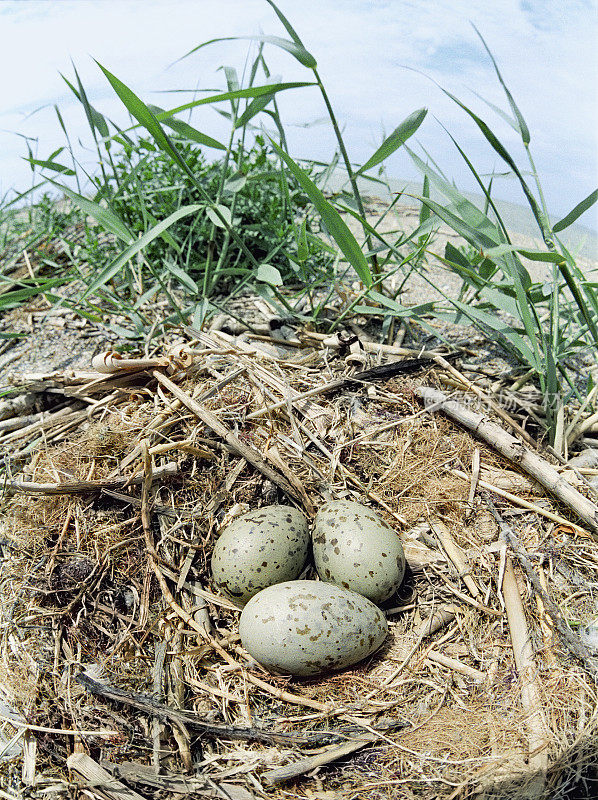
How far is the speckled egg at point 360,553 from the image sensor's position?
1985 millimetres

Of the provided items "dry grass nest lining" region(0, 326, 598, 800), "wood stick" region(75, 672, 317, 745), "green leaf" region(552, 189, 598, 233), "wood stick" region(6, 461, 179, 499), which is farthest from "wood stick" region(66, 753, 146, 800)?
"green leaf" region(552, 189, 598, 233)

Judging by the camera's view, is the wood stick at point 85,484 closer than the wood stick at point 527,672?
No

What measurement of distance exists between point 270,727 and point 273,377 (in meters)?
1.25

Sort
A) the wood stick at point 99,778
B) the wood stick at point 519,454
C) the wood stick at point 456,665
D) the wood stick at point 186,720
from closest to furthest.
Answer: the wood stick at point 99,778
the wood stick at point 186,720
the wood stick at point 456,665
the wood stick at point 519,454

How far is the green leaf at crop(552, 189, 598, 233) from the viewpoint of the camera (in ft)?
7.37

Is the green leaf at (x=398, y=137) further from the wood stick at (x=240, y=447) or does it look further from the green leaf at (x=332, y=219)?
the wood stick at (x=240, y=447)

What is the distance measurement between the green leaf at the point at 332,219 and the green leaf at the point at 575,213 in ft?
2.37

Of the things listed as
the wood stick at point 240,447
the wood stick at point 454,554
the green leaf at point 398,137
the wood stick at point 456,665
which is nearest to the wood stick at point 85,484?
the wood stick at point 240,447

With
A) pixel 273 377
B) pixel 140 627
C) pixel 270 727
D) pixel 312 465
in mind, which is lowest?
pixel 270 727

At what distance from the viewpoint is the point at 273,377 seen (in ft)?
8.23

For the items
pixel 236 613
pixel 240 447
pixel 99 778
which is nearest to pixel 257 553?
pixel 236 613

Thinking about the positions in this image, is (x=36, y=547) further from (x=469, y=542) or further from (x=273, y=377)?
(x=469, y=542)

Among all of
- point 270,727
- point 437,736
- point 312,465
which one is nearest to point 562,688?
point 437,736

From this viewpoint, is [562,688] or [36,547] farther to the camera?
[36,547]
